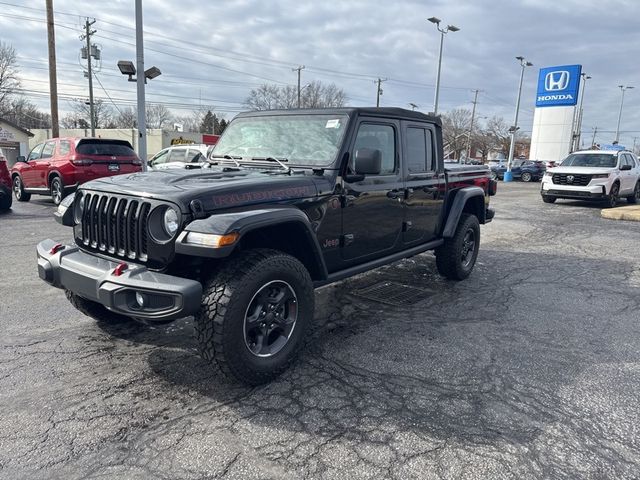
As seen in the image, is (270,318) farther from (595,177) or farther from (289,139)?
(595,177)

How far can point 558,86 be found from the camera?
41.0 m

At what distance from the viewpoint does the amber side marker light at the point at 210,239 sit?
2.76 meters

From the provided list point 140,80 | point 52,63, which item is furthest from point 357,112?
point 52,63

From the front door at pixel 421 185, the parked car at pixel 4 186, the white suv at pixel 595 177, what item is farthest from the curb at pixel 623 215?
the parked car at pixel 4 186

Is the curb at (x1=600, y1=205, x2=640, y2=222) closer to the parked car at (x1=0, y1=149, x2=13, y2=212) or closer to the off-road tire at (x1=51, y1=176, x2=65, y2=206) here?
the off-road tire at (x1=51, y1=176, x2=65, y2=206)

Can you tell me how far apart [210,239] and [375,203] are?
75.9 inches

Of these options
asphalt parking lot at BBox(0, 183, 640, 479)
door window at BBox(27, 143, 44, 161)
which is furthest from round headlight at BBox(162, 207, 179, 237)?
door window at BBox(27, 143, 44, 161)

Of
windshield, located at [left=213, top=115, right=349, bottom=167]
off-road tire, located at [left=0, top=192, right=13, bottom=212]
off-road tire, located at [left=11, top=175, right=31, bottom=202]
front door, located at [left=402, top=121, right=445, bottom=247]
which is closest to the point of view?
windshield, located at [left=213, top=115, right=349, bottom=167]

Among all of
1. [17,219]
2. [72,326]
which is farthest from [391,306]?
[17,219]

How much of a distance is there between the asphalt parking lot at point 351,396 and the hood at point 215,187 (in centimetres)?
124

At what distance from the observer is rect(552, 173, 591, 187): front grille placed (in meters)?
14.3

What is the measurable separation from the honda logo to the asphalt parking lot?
42.0m

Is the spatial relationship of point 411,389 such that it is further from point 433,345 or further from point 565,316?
point 565,316

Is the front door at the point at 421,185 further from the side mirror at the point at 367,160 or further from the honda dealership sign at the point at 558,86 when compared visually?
the honda dealership sign at the point at 558,86
